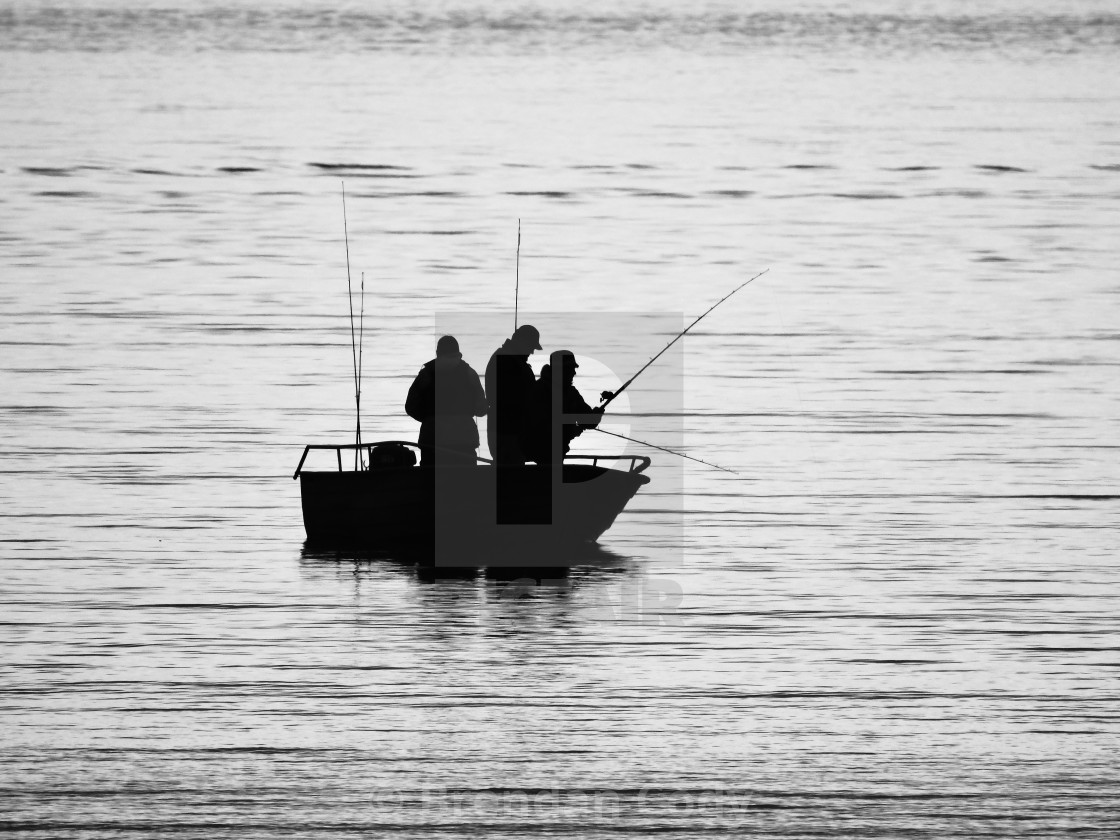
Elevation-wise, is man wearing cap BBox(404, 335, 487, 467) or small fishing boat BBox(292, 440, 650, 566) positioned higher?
man wearing cap BBox(404, 335, 487, 467)

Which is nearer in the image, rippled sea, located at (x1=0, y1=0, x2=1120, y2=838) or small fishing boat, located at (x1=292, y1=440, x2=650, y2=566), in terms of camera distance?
rippled sea, located at (x1=0, y1=0, x2=1120, y2=838)

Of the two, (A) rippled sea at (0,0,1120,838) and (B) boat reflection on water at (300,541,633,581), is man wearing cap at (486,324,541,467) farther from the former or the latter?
(A) rippled sea at (0,0,1120,838)


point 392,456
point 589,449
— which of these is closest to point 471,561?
point 392,456

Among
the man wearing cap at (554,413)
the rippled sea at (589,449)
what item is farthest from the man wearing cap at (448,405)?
the rippled sea at (589,449)

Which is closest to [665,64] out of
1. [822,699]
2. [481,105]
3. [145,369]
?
[481,105]

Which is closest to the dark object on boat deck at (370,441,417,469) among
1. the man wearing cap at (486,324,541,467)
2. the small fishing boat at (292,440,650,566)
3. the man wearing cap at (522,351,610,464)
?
the small fishing boat at (292,440,650,566)

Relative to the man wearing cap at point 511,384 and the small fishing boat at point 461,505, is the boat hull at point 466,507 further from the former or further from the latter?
the man wearing cap at point 511,384

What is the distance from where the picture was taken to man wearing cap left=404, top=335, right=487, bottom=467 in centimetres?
1150

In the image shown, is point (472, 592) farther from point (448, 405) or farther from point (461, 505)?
point (448, 405)

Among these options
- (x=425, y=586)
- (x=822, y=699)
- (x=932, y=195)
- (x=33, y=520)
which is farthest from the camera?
(x=932, y=195)

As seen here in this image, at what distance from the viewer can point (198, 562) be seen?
11.9m

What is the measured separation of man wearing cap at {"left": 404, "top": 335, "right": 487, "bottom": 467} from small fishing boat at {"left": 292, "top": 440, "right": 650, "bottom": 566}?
0.45 feet

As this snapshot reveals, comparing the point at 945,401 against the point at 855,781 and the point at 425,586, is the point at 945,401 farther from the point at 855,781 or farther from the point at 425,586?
the point at 855,781

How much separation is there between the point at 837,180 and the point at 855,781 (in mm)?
25953
